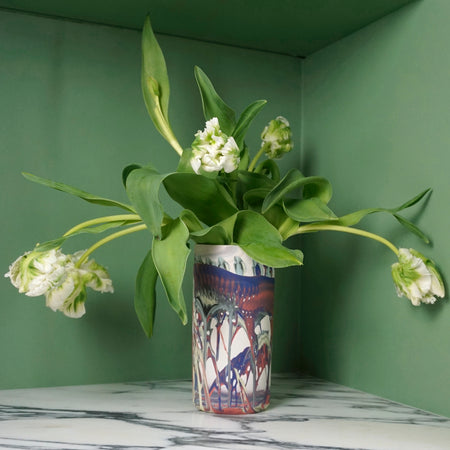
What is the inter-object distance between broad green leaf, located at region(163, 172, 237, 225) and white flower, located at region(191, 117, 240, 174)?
0.03 meters

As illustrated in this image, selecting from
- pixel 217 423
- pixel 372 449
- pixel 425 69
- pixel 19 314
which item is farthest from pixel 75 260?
pixel 425 69

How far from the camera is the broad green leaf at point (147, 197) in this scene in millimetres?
771

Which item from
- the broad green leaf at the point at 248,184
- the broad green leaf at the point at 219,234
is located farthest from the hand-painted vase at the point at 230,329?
the broad green leaf at the point at 248,184

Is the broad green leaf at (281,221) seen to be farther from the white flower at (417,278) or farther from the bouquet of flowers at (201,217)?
the white flower at (417,278)

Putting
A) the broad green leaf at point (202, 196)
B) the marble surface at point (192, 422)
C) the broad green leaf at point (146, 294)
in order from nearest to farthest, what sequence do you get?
the marble surface at point (192, 422), the broad green leaf at point (202, 196), the broad green leaf at point (146, 294)

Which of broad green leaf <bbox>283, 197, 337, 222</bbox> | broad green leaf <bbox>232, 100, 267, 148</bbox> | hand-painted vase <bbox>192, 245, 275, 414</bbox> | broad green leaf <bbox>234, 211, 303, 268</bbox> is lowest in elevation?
hand-painted vase <bbox>192, 245, 275, 414</bbox>

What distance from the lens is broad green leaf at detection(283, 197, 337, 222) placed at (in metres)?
0.89

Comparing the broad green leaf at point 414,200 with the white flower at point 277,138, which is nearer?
the broad green leaf at point 414,200

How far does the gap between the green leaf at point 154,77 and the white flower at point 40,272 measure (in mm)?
267

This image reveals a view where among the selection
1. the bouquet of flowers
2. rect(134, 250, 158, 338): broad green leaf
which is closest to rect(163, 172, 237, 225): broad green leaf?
the bouquet of flowers

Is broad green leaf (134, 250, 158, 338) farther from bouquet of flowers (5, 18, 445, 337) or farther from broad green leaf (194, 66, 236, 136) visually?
broad green leaf (194, 66, 236, 136)

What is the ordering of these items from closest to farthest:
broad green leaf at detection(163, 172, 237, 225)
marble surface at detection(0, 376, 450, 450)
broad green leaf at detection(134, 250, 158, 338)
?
marble surface at detection(0, 376, 450, 450), broad green leaf at detection(163, 172, 237, 225), broad green leaf at detection(134, 250, 158, 338)

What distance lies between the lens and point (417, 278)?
2.90 ft

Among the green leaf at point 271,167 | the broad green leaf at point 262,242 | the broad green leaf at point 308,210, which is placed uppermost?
the green leaf at point 271,167
